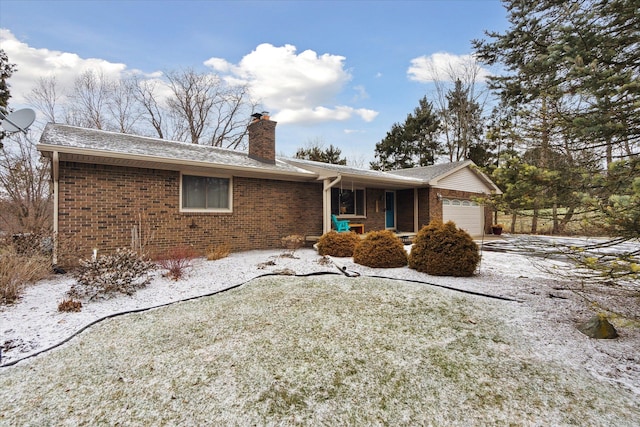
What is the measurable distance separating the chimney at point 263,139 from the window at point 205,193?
2.01 meters

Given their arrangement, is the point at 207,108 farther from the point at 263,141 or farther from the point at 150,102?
the point at 263,141

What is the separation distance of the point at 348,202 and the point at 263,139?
438 cm

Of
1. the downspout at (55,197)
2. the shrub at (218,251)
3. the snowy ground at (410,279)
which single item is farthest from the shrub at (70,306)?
the shrub at (218,251)

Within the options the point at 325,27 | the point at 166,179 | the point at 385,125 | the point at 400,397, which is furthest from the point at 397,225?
the point at 385,125

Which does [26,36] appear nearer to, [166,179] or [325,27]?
[166,179]

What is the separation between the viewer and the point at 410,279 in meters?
6.02

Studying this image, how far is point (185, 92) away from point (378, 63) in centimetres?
1618

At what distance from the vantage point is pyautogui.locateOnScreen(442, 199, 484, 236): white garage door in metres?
14.4

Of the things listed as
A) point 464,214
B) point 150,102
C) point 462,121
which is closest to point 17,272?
point 464,214

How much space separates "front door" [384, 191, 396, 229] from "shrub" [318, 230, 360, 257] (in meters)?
6.11

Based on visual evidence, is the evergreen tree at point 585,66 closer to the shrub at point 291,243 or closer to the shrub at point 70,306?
the shrub at point 291,243

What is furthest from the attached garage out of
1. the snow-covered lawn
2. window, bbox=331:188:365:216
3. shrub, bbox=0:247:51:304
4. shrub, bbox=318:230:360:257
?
shrub, bbox=0:247:51:304

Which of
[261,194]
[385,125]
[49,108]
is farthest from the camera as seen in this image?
[385,125]

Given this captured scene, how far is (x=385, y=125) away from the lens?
2838cm
